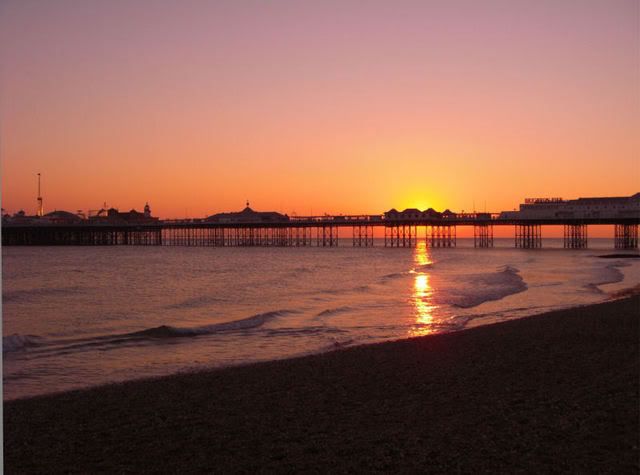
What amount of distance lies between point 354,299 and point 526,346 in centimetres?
1382

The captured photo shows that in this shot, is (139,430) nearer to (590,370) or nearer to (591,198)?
(590,370)

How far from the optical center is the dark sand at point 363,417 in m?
5.24

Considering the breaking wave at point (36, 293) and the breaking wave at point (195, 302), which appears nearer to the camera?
the breaking wave at point (195, 302)

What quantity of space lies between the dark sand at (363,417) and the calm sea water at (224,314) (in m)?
2.68

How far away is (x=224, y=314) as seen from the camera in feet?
66.0

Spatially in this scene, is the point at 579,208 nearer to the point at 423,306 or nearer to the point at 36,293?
the point at 423,306

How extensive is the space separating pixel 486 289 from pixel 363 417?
22.1 meters

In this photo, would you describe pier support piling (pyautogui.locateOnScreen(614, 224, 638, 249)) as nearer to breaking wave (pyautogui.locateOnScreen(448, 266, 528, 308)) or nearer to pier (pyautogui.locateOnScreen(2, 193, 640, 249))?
pier (pyautogui.locateOnScreen(2, 193, 640, 249))

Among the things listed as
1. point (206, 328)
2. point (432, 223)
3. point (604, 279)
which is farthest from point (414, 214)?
point (206, 328)

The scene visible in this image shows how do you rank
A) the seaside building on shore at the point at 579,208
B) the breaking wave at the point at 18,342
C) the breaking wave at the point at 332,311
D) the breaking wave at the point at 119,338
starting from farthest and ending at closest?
the seaside building on shore at the point at 579,208 < the breaking wave at the point at 332,311 < the breaking wave at the point at 119,338 < the breaking wave at the point at 18,342

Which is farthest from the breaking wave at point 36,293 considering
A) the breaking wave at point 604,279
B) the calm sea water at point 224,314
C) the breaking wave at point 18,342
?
the breaking wave at point 604,279

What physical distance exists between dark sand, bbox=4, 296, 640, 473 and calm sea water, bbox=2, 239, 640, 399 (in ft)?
8.79

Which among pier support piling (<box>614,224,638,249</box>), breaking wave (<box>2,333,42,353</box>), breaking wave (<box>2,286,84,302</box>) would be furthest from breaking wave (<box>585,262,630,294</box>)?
pier support piling (<box>614,224,638,249</box>)

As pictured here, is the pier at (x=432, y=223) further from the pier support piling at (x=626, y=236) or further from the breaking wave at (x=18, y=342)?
the breaking wave at (x=18, y=342)
